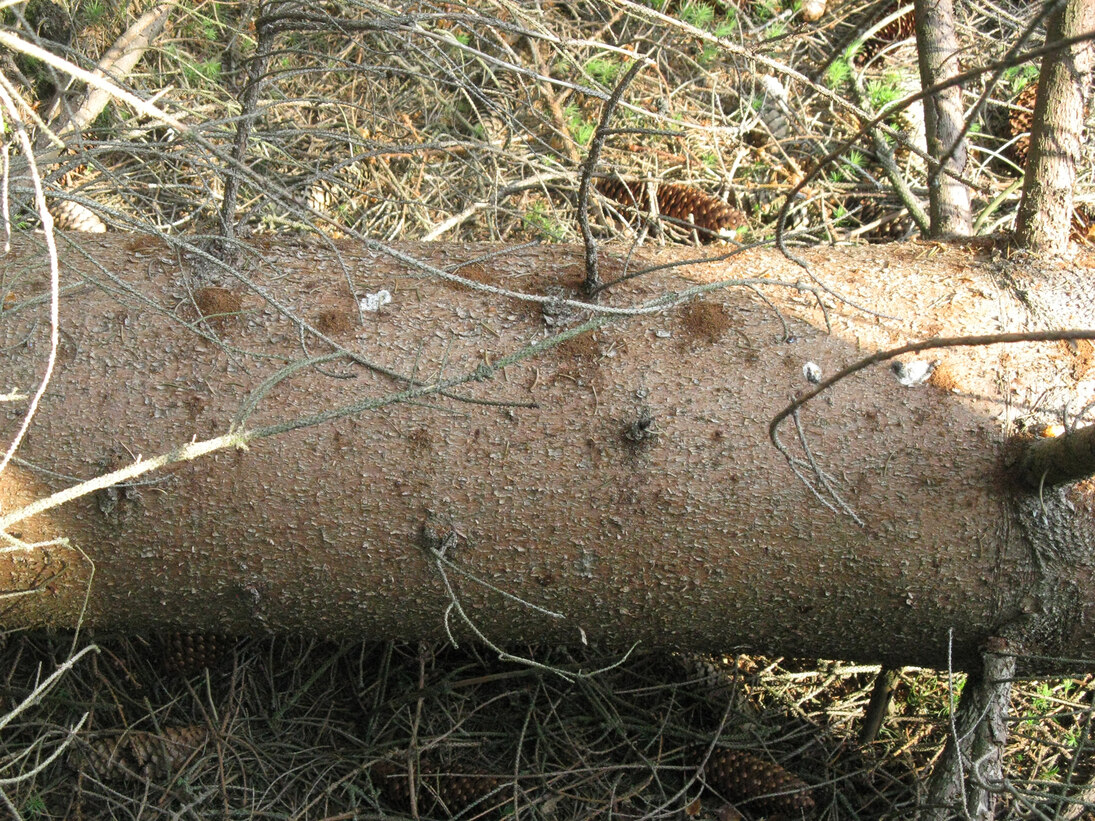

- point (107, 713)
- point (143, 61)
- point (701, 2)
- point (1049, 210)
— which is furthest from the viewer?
point (701, 2)

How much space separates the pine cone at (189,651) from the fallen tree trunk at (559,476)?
9.1 inches

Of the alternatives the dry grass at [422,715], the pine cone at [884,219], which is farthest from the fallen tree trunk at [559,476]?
the pine cone at [884,219]

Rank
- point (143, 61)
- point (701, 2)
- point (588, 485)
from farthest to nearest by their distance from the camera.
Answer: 1. point (701, 2)
2. point (143, 61)
3. point (588, 485)

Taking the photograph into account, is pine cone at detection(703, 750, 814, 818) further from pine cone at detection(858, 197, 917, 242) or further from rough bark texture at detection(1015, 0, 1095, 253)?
pine cone at detection(858, 197, 917, 242)

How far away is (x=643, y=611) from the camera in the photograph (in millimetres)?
1315

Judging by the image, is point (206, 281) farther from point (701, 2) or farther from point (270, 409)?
point (701, 2)

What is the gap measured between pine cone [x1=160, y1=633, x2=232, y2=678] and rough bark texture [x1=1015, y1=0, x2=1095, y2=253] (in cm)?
154

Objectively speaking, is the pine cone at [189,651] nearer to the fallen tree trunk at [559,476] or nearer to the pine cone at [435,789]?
the fallen tree trunk at [559,476]

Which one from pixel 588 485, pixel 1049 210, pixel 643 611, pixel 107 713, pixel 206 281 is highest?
pixel 1049 210

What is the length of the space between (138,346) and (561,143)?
1.33 m

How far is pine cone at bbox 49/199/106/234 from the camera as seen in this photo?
80.0 inches

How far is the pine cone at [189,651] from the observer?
1562 millimetres

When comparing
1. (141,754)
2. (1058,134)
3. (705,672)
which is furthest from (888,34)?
(141,754)

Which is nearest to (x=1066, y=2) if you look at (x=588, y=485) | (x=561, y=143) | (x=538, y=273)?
(x=538, y=273)
